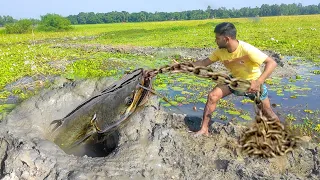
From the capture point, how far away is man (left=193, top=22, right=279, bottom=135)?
3635mm

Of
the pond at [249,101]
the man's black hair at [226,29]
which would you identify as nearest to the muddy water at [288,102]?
the pond at [249,101]

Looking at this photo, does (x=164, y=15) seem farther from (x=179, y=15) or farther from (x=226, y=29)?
(x=226, y=29)

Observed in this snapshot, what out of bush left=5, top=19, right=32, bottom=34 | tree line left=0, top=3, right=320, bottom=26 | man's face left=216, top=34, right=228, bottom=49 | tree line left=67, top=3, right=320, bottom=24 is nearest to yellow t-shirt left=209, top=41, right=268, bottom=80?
man's face left=216, top=34, right=228, bottom=49

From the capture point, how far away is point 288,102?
244 inches

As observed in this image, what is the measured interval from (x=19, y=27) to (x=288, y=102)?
37851mm

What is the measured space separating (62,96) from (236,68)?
2.44m

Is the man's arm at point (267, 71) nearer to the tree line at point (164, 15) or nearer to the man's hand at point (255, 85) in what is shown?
the man's hand at point (255, 85)

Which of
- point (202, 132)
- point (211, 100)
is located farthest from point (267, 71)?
point (202, 132)

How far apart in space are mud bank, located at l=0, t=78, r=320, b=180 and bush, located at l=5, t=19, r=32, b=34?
37.7 metres

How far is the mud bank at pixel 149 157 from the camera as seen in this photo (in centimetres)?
303

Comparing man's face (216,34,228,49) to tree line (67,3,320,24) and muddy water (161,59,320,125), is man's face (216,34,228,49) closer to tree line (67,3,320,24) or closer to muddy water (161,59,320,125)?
muddy water (161,59,320,125)

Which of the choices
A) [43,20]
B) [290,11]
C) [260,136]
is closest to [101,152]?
[260,136]

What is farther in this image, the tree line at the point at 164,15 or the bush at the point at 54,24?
the tree line at the point at 164,15

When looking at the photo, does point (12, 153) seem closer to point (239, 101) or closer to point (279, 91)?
point (239, 101)
